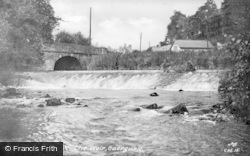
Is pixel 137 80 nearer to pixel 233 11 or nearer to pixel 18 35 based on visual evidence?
pixel 18 35

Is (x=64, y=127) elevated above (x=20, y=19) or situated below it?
below

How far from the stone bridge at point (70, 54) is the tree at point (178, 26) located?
4611 cm

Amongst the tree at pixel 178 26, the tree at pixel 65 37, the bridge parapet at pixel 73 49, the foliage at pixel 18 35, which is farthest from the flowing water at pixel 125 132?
the tree at pixel 178 26

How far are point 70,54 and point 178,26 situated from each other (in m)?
52.6

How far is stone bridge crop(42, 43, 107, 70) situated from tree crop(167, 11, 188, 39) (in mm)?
46106

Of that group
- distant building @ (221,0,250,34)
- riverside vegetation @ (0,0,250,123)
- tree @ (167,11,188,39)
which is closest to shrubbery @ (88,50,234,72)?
riverside vegetation @ (0,0,250,123)

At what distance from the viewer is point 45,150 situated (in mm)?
6121

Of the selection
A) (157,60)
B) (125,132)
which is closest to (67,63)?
(157,60)

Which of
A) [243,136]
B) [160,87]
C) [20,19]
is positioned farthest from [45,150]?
[160,87]

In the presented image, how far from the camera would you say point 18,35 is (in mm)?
16109

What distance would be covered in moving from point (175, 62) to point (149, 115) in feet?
74.1

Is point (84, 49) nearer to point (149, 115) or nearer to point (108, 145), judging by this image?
point (149, 115)

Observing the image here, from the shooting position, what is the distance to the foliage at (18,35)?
15.1 meters

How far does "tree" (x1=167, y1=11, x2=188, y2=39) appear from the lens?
300 ft
